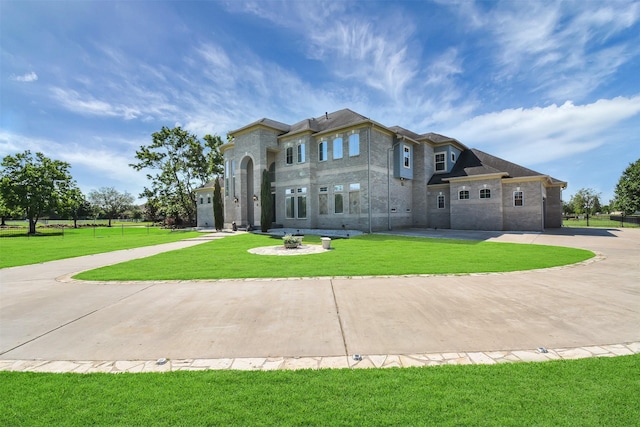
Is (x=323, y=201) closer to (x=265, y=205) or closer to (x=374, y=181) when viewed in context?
(x=374, y=181)

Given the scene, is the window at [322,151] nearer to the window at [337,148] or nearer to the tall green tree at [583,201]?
the window at [337,148]

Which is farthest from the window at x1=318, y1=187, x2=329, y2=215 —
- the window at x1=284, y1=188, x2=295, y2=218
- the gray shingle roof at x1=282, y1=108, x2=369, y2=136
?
the gray shingle roof at x1=282, y1=108, x2=369, y2=136

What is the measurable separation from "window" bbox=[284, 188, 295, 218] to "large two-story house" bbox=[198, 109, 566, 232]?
96mm

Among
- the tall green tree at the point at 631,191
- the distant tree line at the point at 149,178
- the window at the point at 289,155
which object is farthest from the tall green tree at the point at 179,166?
the tall green tree at the point at 631,191

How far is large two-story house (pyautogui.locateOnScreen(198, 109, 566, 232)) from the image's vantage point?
72.7 ft

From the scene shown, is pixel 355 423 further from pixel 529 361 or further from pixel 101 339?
pixel 101 339

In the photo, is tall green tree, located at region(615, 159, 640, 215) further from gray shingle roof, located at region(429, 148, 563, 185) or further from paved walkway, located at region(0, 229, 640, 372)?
paved walkway, located at region(0, 229, 640, 372)

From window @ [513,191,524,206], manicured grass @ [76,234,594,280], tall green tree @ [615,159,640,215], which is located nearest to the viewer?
manicured grass @ [76,234,594,280]

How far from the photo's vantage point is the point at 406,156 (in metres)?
25.5

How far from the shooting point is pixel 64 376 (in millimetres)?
3182

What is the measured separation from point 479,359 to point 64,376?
4960 mm

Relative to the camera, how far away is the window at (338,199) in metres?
23.2

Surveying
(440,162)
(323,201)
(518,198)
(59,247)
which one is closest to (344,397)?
(323,201)

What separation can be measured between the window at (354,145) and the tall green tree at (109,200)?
78.2 m
